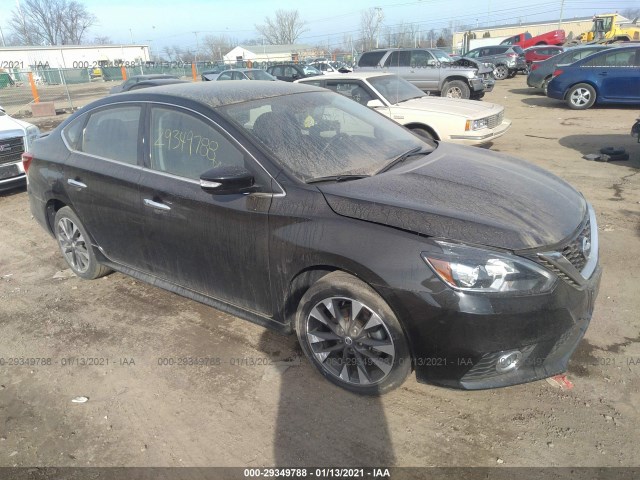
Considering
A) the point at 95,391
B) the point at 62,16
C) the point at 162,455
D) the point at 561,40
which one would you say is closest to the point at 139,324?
the point at 95,391

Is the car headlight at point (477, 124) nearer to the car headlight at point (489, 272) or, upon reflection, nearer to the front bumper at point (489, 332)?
the front bumper at point (489, 332)

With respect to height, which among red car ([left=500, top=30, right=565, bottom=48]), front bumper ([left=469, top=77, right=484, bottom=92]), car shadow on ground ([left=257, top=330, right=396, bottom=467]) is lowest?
car shadow on ground ([left=257, top=330, right=396, bottom=467])

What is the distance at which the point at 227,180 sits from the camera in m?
2.68

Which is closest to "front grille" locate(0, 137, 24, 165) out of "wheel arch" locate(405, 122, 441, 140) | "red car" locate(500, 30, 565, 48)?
"wheel arch" locate(405, 122, 441, 140)

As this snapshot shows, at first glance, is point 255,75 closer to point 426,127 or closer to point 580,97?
point 580,97

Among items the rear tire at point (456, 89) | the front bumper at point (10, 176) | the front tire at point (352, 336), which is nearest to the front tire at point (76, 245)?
the front tire at point (352, 336)

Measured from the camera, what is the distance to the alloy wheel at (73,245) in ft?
13.8

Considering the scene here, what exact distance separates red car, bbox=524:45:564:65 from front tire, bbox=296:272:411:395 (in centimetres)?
2696

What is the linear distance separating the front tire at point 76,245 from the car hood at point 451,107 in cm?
539

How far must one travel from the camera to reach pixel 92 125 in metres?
3.91

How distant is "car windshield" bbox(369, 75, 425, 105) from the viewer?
8.10 metres

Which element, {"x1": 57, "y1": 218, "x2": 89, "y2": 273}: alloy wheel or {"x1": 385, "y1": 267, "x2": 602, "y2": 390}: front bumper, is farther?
{"x1": 57, "y1": 218, "x2": 89, "y2": 273}: alloy wheel

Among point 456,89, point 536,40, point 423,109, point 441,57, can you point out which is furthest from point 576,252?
point 536,40

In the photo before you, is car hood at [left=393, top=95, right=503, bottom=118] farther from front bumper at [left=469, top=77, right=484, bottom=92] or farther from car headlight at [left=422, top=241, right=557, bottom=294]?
front bumper at [left=469, top=77, right=484, bottom=92]
